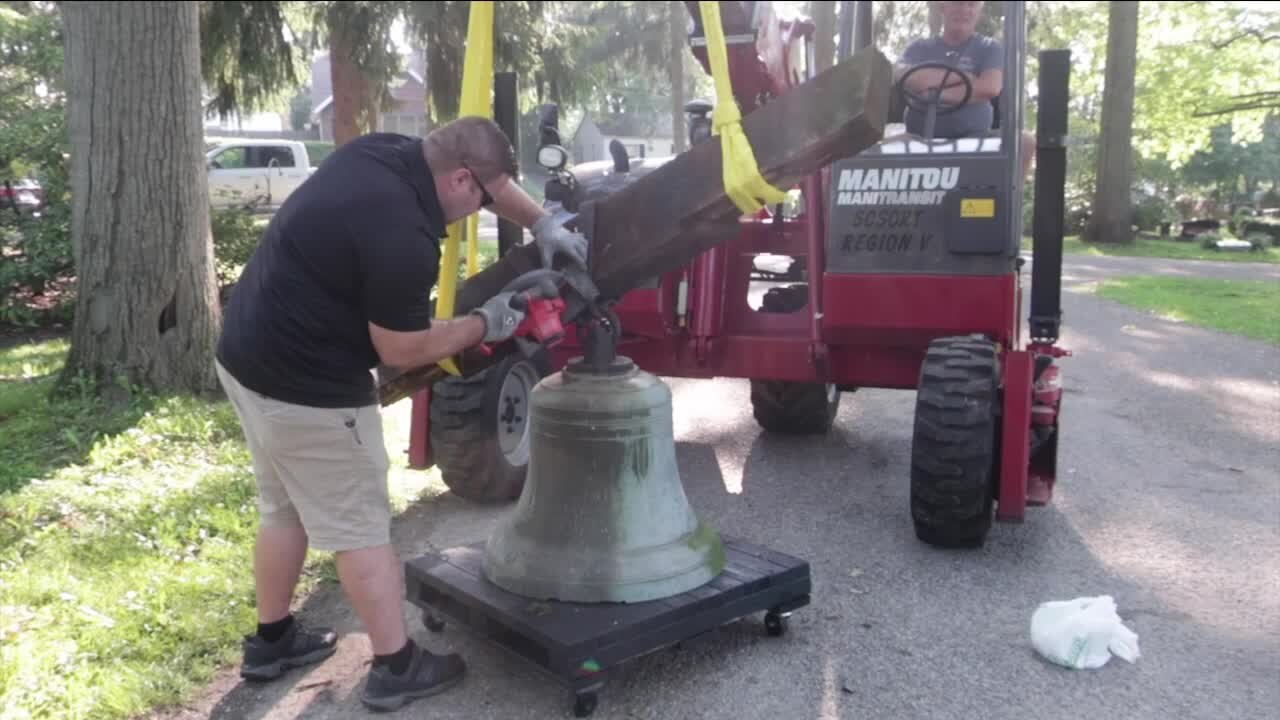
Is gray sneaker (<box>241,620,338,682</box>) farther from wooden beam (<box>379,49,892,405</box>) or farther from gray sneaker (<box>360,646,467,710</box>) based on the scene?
wooden beam (<box>379,49,892,405</box>)

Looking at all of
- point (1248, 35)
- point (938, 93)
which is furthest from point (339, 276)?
point (1248, 35)

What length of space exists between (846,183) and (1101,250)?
2033 centimetres

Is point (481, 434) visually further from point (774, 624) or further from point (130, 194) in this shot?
point (130, 194)

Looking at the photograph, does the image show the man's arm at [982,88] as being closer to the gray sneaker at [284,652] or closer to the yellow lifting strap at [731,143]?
the yellow lifting strap at [731,143]

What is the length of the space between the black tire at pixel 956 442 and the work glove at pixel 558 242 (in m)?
1.72

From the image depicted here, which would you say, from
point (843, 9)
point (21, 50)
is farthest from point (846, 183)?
point (21, 50)

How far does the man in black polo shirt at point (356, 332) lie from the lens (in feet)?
10.8

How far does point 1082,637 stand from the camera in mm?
3844

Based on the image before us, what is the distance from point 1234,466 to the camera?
6414 mm

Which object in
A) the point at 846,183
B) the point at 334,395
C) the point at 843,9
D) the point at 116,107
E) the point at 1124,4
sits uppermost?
the point at 1124,4

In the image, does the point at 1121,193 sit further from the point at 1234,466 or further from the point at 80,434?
the point at 80,434

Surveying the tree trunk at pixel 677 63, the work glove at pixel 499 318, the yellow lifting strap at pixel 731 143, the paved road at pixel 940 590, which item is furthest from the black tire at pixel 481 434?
the tree trunk at pixel 677 63

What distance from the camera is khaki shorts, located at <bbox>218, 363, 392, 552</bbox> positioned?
11.3 feet

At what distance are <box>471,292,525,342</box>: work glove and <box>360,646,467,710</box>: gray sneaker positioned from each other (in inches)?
42.6
